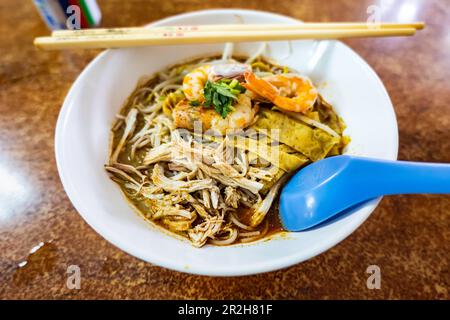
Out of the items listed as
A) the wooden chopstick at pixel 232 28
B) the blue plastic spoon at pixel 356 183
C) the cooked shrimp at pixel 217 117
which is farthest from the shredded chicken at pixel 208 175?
the wooden chopstick at pixel 232 28

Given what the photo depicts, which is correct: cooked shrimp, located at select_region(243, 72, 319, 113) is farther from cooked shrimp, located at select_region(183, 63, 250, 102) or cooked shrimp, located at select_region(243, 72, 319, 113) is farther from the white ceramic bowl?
the white ceramic bowl

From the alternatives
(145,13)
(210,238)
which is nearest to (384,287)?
(210,238)

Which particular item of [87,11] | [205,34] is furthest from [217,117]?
[87,11]

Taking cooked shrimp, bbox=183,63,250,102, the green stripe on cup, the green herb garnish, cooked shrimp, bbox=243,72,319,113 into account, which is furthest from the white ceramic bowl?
the green stripe on cup

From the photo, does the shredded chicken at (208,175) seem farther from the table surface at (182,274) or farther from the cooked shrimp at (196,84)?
the table surface at (182,274)

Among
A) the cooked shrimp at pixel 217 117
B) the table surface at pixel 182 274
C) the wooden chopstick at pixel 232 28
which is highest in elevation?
the wooden chopstick at pixel 232 28

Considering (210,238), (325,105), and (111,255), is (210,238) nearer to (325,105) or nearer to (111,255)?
(111,255)
